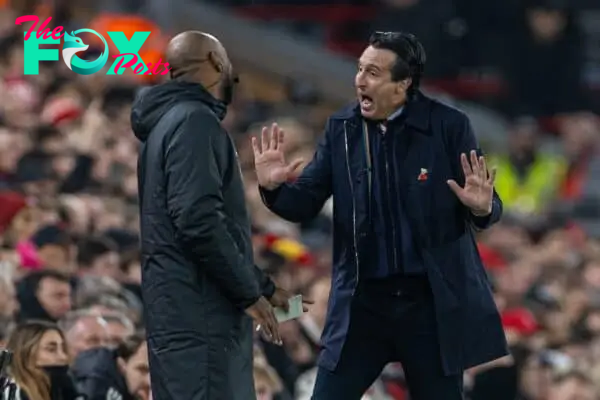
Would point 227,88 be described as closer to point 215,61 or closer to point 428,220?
point 215,61

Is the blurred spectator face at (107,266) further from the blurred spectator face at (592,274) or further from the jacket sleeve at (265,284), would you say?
the blurred spectator face at (592,274)

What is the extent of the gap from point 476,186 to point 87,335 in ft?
8.69

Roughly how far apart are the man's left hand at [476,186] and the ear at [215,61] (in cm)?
86

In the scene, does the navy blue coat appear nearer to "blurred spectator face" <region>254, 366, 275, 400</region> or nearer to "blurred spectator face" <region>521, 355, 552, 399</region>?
"blurred spectator face" <region>254, 366, 275, 400</region>

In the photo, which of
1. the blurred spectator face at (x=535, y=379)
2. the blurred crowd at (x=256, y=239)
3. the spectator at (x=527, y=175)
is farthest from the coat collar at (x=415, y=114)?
the spectator at (x=527, y=175)

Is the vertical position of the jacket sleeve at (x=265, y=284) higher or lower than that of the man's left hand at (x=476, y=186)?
lower

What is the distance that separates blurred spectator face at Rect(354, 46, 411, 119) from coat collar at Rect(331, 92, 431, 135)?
0.06 metres

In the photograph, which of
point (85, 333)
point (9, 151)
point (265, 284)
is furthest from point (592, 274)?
point (265, 284)

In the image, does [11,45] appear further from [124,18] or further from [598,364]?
[598,364]

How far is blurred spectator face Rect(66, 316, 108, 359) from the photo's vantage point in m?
8.89

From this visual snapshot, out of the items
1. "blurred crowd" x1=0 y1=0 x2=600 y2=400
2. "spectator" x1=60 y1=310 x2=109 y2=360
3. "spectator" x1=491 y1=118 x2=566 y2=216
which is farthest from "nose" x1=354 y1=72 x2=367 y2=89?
"spectator" x1=491 y1=118 x2=566 y2=216

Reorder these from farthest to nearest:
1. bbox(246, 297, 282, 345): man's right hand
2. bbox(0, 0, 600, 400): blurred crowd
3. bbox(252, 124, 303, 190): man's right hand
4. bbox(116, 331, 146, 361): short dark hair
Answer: bbox(0, 0, 600, 400): blurred crowd → bbox(116, 331, 146, 361): short dark hair → bbox(252, 124, 303, 190): man's right hand → bbox(246, 297, 282, 345): man's right hand

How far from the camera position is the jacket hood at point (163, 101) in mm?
6781

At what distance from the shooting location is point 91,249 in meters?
10.8
